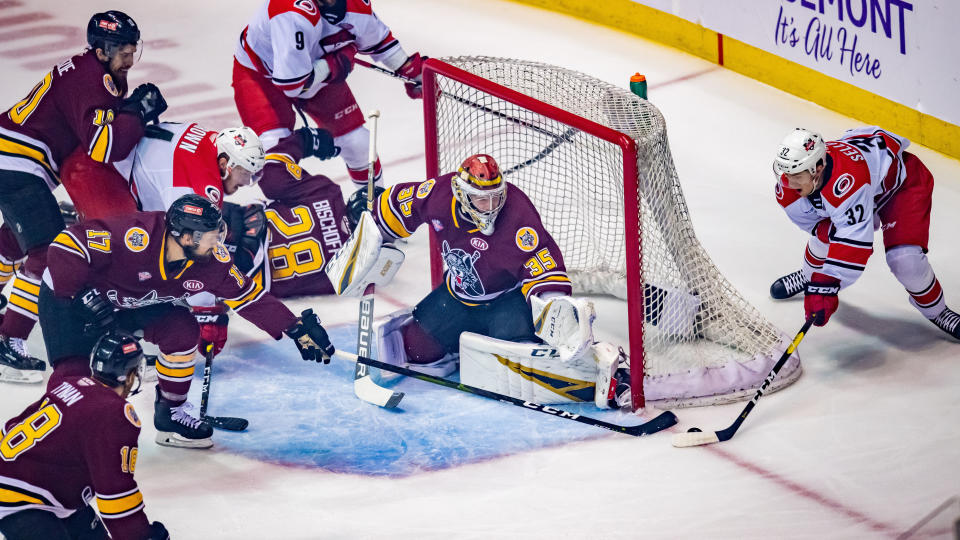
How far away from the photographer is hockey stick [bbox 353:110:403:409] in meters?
4.59

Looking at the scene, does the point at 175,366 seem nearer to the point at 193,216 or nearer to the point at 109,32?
the point at 193,216

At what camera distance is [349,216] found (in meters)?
5.32

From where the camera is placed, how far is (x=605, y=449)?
14.1 ft

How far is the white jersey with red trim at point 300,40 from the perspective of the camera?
17.5 ft

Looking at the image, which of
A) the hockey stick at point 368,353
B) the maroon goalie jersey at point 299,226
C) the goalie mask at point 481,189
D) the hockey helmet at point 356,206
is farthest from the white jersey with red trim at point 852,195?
the maroon goalie jersey at point 299,226

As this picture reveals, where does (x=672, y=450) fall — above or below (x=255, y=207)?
below

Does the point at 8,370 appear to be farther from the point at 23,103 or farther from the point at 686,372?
the point at 686,372

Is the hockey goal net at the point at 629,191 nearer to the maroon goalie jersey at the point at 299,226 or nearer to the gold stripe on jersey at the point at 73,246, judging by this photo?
the maroon goalie jersey at the point at 299,226

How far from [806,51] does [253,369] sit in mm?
3378

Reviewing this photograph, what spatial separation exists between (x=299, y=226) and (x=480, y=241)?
107cm

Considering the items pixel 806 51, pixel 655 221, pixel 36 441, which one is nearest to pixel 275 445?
pixel 36 441

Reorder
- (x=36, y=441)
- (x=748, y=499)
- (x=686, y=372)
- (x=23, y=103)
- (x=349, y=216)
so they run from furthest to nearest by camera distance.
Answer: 1. (x=349, y=216)
2. (x=23, y=103)
3. (x=686, y=372)
4. (x=748, y=499)
5. (x=36, y=441)

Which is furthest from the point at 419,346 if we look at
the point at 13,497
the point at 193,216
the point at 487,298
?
the point at 13,497

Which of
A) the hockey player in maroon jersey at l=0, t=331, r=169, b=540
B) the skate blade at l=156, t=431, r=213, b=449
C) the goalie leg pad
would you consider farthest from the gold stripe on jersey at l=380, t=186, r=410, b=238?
the hockey player in maroon jersey at l=0, t=331, r=169, b=540
